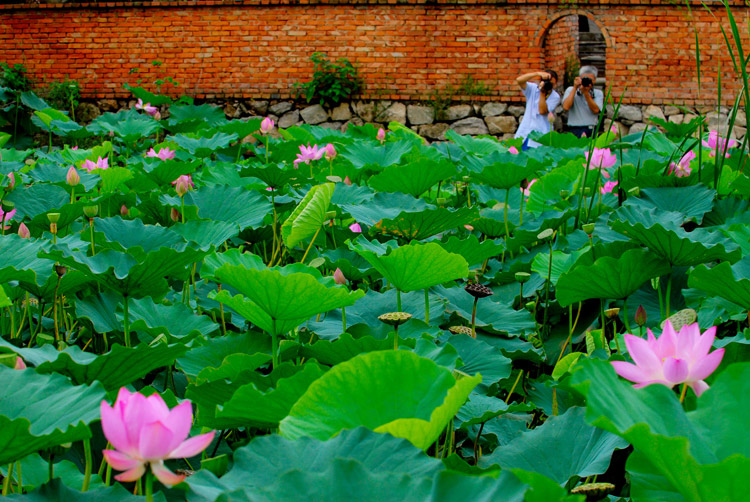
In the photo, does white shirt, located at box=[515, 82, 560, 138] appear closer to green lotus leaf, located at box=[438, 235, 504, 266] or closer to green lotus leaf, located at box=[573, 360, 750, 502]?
green lotus leaf, located at box=[438, 235, 504, 266]

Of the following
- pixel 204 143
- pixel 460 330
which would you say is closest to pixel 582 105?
pixel 204 143

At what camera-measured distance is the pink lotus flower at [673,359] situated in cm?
62

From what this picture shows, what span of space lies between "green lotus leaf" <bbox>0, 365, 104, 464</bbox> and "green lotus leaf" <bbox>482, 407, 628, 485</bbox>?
1.31ft

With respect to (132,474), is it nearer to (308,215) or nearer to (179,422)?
(179,422)

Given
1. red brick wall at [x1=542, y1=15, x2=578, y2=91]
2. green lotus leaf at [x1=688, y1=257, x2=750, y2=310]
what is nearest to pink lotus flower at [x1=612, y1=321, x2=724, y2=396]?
green lotus leaf at [x1=688, y1=257, x2=750, y2=310]

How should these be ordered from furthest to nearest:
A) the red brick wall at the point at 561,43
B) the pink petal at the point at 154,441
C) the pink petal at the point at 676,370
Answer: the red brick wall at the point at 561,43 < the pink petal at the point at 676,370 < the pink petal at the point at 154,441

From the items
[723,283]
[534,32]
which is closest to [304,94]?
[534,32]

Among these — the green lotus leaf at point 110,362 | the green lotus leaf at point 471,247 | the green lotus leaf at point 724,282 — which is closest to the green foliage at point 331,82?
the green lotus leaf at point 471,247

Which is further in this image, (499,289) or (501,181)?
(501,181)

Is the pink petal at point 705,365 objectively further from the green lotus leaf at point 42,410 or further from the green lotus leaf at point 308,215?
the green lotus leaf at point 308,215

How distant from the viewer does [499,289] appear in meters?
1.56

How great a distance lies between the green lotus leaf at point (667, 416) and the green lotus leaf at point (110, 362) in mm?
436

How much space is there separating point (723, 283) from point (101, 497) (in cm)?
83

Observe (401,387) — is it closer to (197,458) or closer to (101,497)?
(101,497)
